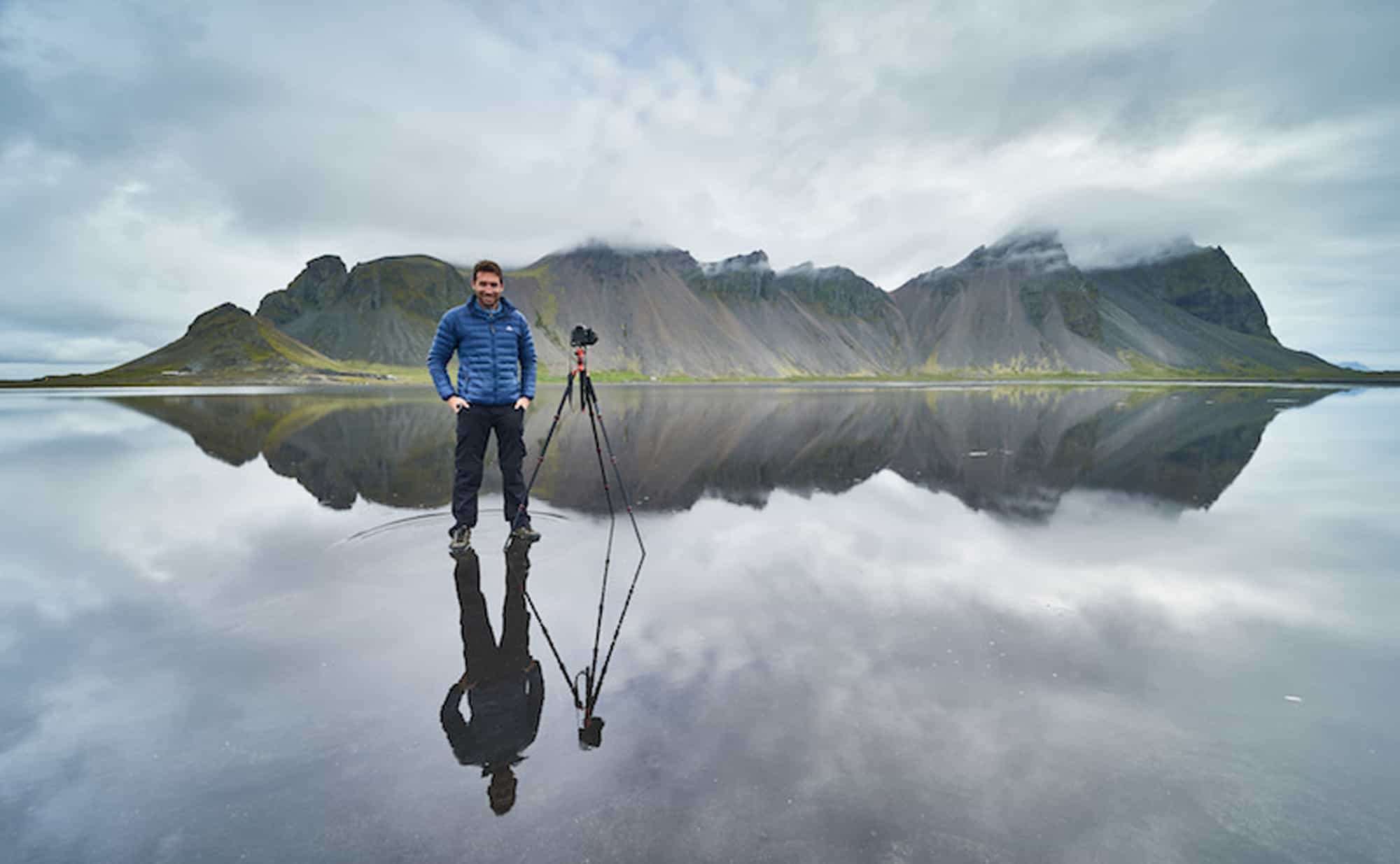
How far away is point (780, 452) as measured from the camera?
58.4ft

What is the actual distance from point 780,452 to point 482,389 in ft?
36.0

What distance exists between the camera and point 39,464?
15.2 metres

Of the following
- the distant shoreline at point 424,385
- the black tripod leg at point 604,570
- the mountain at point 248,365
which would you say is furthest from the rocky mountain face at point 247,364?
the black tripod leg at point 604,570

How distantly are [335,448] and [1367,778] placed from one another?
20738 millimetres

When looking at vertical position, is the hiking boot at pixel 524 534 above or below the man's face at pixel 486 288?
below

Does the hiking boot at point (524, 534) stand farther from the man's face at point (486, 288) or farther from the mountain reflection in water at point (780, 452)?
the man's face at point (486, 288)

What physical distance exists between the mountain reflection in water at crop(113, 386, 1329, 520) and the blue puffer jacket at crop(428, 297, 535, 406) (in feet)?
9.99

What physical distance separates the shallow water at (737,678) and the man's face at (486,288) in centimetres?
320

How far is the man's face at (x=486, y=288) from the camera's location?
25.9ft

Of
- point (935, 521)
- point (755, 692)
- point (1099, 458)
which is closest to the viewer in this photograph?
point (755, 692)

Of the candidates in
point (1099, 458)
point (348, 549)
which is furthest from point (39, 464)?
point (1099, 458)

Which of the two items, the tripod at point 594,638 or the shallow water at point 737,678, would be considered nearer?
the shallow water at point 737,678

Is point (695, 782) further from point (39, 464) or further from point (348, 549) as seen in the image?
point (39, 464)

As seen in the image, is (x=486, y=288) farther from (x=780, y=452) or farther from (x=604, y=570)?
(x=780, y=452)
